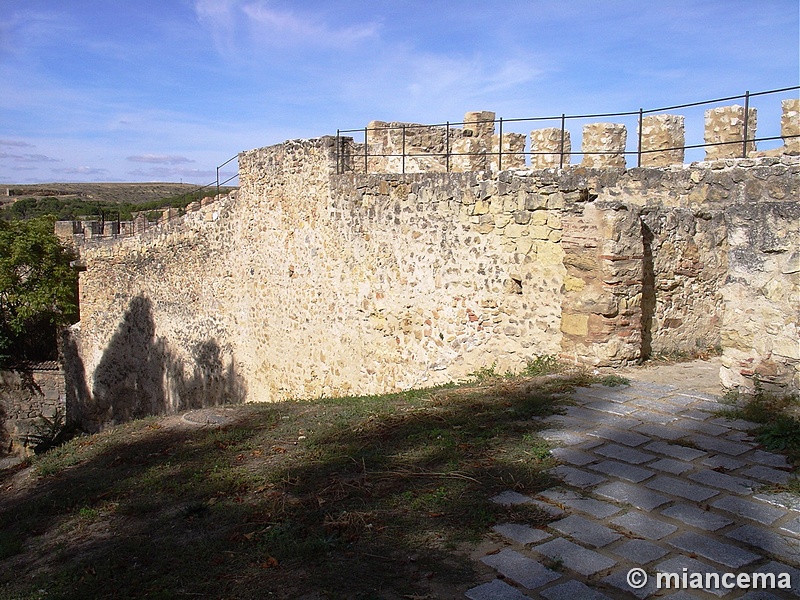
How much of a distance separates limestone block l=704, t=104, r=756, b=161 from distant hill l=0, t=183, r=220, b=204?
2333 inches

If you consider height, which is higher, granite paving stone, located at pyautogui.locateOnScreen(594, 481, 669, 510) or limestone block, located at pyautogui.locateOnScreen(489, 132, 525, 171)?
limestone block, located at pyautogui.locateOnScreen(489, 132, 525, 171)

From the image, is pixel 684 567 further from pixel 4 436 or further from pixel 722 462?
pixel 4 436

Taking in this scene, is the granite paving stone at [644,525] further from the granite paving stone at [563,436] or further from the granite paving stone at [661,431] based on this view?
the granite paving stone at [661,431]

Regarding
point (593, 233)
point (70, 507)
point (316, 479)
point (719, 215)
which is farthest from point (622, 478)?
point (719, 215)

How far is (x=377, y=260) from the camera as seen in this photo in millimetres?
10727

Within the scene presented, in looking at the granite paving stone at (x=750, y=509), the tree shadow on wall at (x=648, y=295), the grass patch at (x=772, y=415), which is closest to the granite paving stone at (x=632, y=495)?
the granite paving stone at (x=750, y=509)

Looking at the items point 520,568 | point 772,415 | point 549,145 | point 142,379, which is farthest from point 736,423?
point 142,379

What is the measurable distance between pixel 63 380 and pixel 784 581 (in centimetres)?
1784

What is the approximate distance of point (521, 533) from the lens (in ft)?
12.8

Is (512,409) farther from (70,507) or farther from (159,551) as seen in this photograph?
(70,507)

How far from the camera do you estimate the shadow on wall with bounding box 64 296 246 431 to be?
604 inches

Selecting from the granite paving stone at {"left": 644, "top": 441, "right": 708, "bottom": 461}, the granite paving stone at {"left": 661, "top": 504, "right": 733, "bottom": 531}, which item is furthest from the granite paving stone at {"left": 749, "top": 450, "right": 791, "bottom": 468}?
the granite paving stone at {"left": 661, "top": 504, "right": 733, "bottom": 531}

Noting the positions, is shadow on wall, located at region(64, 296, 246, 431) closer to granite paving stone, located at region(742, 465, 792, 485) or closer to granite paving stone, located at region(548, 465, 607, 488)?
granite paving stone, located at region(548, 465, 607, 488)

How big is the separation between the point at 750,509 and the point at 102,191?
8388 centimetres
